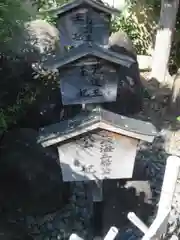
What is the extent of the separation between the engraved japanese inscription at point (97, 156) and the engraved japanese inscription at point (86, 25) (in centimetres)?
264

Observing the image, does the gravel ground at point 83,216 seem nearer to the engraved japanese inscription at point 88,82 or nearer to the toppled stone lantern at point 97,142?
the toppled stone lantern at point 97,142

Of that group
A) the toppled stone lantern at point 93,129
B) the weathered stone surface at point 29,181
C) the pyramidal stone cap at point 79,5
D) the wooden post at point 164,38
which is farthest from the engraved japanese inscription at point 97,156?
the wooden post at point 164,38

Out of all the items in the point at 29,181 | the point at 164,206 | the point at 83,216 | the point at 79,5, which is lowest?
the point at 83,216

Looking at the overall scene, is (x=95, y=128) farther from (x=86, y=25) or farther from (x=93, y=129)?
(x=86, y=25)

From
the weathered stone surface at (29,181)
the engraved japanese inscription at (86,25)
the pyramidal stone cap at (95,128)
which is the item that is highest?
the engraved japanese inscription at (86,25)

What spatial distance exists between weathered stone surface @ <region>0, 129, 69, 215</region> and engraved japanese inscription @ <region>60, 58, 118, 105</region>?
1.00 meters

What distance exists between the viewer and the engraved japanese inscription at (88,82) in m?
4.50

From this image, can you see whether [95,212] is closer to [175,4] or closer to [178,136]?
[178,136]

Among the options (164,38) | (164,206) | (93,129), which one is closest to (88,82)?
(93,129)

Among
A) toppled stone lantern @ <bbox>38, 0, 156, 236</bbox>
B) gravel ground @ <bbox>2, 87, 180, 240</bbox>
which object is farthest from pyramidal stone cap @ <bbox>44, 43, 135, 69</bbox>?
gravel ground @ <bbox>2, 87, 180, 240</bbox>

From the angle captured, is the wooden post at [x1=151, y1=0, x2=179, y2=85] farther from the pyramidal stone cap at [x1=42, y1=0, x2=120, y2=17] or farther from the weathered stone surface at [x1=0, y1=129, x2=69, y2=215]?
the weathered stone surface at [x1=0, y1=129, x2=69, y2=215]

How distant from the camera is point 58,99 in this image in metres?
6.58

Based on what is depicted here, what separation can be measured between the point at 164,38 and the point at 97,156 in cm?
517

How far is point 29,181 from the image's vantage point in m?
4.99
